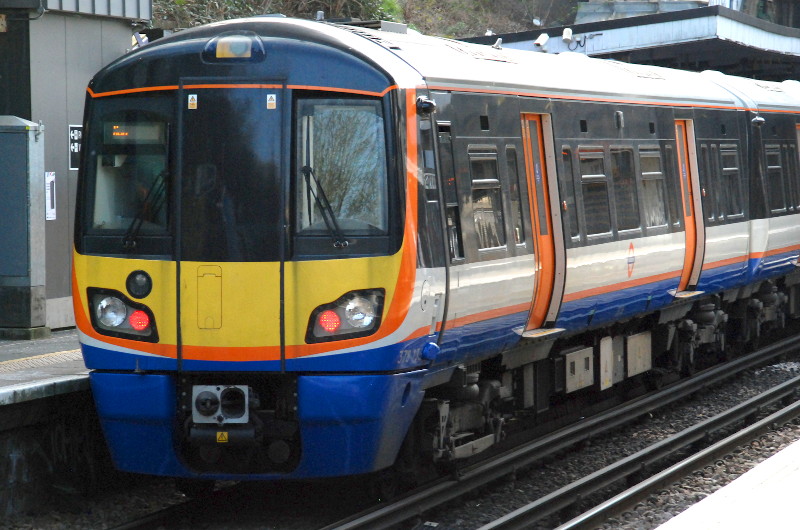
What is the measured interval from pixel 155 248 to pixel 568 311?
11.5ft

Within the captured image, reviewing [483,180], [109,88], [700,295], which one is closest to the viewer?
[109,88]

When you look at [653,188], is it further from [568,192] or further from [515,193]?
[515,193]

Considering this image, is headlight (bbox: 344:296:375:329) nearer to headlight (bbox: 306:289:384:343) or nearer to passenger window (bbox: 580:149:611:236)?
headlight (bbox: 306:289:384:343)

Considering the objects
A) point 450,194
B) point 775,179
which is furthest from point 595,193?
point 775,179

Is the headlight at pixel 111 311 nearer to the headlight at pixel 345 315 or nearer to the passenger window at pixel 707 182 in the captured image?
the headlight at pixel 345 315

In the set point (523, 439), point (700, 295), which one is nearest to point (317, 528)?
point (523, 439)

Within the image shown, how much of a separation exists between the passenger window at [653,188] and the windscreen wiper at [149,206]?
16.7ft

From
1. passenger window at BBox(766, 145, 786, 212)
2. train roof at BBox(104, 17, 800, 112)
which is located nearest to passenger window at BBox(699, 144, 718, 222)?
train roof at BBox(104, 17, 800, 112)

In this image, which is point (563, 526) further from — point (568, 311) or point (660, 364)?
point (660, 364)

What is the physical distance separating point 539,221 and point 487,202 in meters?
0.92

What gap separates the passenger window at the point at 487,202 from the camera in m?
8.26

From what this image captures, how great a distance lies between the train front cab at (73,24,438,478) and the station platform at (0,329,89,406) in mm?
563

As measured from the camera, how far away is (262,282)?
7.14 m

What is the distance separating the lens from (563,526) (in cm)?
756
